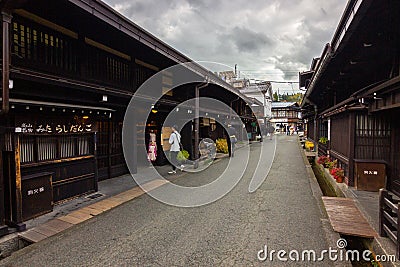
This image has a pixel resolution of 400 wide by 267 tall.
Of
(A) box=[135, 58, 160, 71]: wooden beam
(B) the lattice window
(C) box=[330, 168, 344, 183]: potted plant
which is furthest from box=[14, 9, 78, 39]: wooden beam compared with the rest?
(C) box=[330, 168, 344, 183]: potted plant

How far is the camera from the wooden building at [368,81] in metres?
4.29

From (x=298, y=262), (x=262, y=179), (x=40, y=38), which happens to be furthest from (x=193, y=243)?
(x=262, y=179)

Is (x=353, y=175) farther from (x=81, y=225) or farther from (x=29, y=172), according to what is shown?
(x=29, y=172)

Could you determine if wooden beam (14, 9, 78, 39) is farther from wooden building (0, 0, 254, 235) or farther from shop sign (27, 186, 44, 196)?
shop sign (27, 186, 44, 196)

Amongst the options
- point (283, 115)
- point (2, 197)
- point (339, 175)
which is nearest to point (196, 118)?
point (339, 175)

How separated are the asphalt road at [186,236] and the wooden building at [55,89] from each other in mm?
1308

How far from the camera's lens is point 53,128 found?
5.98 metres

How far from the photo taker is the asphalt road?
384 centimetres

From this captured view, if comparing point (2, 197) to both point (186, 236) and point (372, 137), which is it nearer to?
point (186, 236)

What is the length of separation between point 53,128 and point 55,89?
1.00 m

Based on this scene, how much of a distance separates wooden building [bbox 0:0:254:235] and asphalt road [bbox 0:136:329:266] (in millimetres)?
1308

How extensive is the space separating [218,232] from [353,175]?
18.3 feet

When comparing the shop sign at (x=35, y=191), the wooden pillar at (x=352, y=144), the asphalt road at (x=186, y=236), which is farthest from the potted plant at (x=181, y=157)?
the wooden pillar at (x=352, y=144)

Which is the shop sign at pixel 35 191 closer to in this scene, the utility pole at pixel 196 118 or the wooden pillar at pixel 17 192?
the wooden pillar at pixel 17 192
